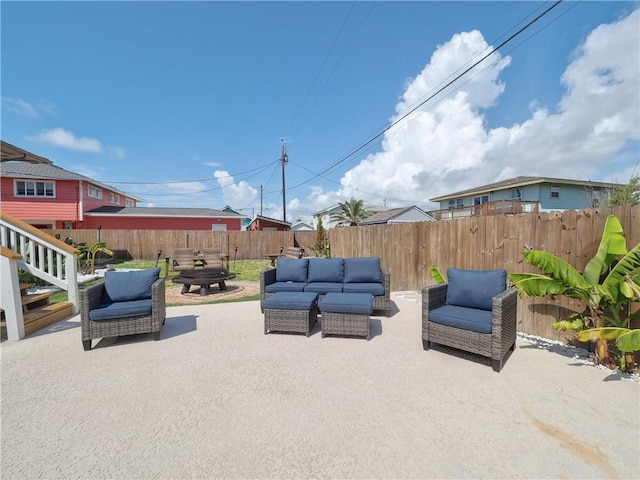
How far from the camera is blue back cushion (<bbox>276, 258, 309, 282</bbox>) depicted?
604 centimetres

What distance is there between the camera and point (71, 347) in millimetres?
4125

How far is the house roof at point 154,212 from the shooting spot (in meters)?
19.7

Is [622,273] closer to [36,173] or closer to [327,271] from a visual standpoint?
[327,271]

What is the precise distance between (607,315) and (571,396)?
5.04ft

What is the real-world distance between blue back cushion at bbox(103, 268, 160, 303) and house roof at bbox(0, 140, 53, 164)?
336cm

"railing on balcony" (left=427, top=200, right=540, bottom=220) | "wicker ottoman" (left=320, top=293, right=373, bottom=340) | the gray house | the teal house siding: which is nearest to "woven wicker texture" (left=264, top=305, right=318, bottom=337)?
"wicker ottoman" (left=320, top=293, right=373, bottom=340)

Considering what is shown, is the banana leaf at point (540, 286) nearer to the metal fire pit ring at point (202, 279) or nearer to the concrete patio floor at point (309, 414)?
the concrete patio floor at point (309, 414)

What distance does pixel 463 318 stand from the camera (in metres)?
3.55

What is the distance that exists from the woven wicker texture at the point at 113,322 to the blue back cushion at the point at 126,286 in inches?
5.3

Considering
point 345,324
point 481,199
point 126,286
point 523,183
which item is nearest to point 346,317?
point 345,324

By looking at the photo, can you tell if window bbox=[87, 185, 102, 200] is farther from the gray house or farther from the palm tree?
the gray house

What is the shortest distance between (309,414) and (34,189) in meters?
24.2

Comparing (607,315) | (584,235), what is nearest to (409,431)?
(607,315)

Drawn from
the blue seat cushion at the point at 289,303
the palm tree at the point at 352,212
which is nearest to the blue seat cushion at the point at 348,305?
the blue seat cushion at the point at 289,303
